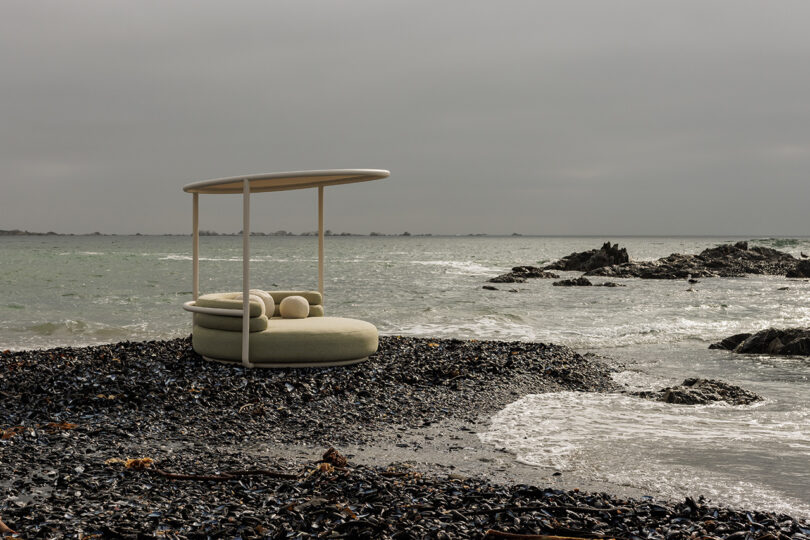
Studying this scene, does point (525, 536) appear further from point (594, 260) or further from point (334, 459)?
point (594, 260)

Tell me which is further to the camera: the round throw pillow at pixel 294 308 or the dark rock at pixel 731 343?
the dark rock at pixel 731 343

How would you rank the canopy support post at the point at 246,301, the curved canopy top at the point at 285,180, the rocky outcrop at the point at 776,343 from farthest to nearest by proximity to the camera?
1. the rocky outcrop at the point at 776,343
2. the canopy support post at the point at 246,301
3. the curved canopy top at the point at 285,180

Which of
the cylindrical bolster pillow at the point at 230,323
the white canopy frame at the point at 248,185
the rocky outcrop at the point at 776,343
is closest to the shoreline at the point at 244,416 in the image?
the cylindrical bolster pillow at the point at 230,323

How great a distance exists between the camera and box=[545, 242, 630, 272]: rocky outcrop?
49.2m

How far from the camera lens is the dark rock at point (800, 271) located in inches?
1709

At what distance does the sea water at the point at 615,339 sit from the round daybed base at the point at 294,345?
247 centimetres

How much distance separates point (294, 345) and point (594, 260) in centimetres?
4337

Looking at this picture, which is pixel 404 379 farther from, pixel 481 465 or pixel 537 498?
pixel 537 498

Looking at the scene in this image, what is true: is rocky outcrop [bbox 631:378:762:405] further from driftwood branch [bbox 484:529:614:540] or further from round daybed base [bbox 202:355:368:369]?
driftwood branch [bbox 484:529:614:540]

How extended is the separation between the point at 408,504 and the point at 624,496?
6.16 ft

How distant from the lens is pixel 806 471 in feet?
19.9

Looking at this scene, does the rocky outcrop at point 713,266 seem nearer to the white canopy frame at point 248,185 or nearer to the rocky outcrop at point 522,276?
the rocky outcrop at point 522,276

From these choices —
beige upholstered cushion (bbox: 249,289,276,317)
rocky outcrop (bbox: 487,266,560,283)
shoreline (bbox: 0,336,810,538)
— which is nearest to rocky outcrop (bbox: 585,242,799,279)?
rocky outcrop (bbox: 487,266,560,283)

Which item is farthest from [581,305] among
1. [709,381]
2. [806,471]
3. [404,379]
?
[806,471]
